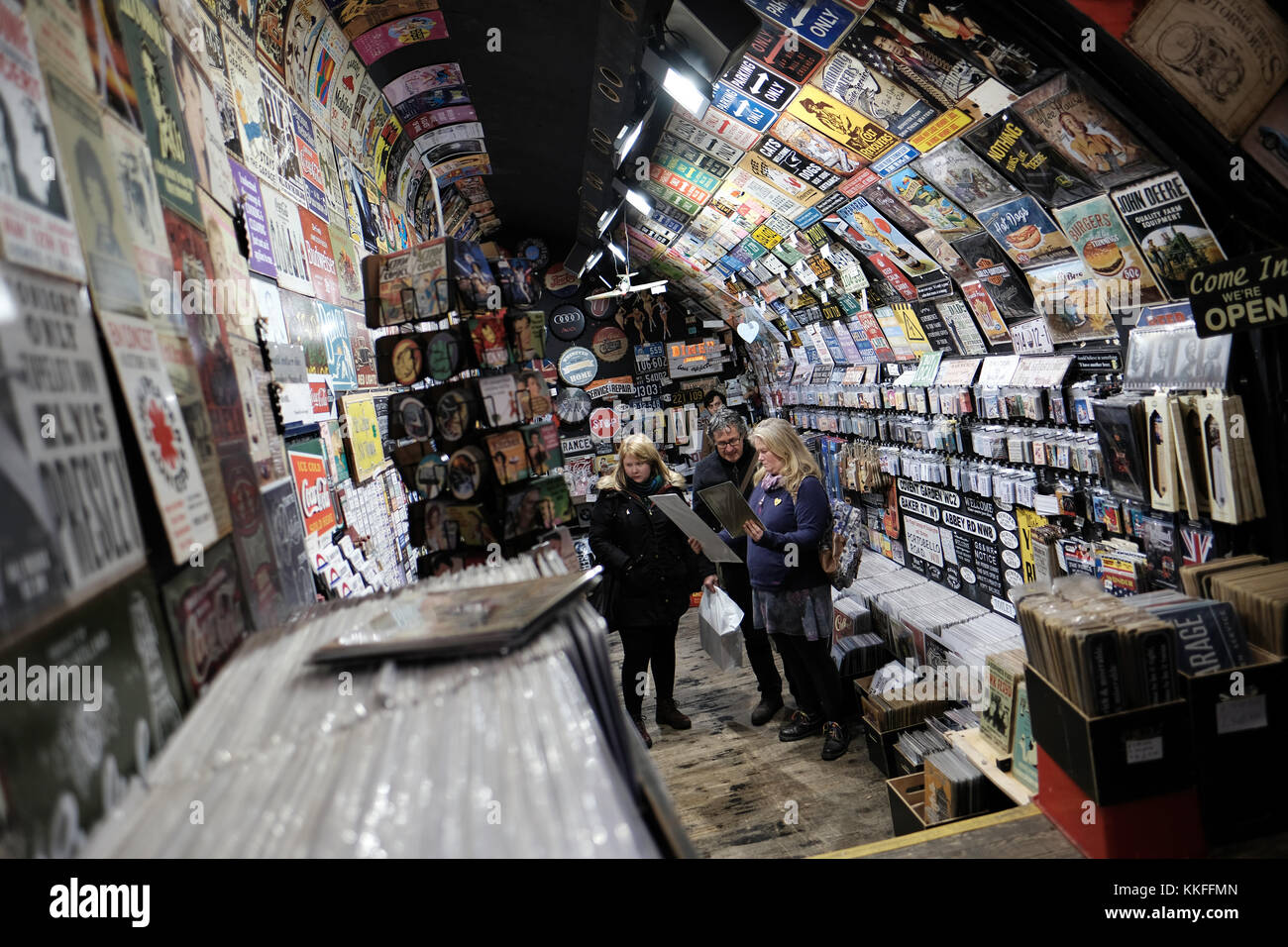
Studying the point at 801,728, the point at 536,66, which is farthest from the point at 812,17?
the point at 801,728

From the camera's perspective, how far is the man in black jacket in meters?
4.78

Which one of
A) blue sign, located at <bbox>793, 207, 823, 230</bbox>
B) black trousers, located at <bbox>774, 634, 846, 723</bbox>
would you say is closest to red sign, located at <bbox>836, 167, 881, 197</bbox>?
blue sign, located at <bbox>793, 207, 823, 230</bbox>

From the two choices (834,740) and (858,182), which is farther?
(834,740)

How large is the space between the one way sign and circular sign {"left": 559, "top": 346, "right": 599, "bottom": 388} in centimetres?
658

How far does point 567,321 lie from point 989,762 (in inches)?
300

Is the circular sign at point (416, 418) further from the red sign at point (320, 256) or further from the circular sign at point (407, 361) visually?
the red sign at point (320, 256)

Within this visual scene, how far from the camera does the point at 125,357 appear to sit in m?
1.34

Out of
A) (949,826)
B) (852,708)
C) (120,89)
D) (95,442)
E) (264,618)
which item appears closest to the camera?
(95,442)

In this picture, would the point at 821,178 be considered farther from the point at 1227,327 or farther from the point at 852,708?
the point at 852,708

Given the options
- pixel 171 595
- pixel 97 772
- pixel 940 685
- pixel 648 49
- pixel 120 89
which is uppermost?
pixel 648 49

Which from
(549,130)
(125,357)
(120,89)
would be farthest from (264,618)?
(549,130)

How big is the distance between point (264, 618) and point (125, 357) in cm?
75

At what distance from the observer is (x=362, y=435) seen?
10.7 ft

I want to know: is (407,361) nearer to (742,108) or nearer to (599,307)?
(742,108)
